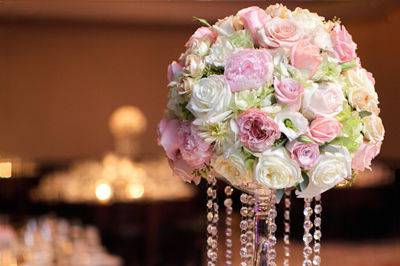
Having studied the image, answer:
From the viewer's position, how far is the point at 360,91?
148 cm

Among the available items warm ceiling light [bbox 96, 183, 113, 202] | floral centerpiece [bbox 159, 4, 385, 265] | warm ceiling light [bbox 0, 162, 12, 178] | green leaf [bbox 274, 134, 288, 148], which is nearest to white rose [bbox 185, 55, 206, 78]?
floral centerpiece [bbox 159, 4, 385, 265]

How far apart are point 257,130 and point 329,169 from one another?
0.17m

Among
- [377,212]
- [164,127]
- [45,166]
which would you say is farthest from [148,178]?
[164,127]

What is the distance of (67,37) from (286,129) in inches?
311

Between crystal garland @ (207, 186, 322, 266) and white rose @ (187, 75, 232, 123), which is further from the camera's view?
crystal garland @ (207, 186, 322, 266)

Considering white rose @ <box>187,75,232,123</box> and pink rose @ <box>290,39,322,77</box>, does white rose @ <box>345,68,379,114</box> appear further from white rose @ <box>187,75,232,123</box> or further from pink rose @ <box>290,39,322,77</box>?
white rose @ <box>187,75,232,123</box>

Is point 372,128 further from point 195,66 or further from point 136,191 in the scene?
point 136,191

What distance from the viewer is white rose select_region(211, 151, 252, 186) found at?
1.40 m

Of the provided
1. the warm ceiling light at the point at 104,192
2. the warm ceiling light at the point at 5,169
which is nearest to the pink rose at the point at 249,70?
the warm ceiling light at the point at 104,192

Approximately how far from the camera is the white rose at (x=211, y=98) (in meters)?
1.41

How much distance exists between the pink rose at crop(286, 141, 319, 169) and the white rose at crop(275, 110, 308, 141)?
0.02 meters

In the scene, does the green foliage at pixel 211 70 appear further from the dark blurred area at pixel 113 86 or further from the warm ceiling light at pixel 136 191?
the dark blurred area at pixel 113 86

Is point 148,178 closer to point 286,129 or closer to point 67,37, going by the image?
point 67,37

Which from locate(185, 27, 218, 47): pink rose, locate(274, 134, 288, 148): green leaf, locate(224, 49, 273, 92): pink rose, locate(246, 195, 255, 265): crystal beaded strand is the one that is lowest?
locate(246, 195, 255, 265): crystal beaded strand
